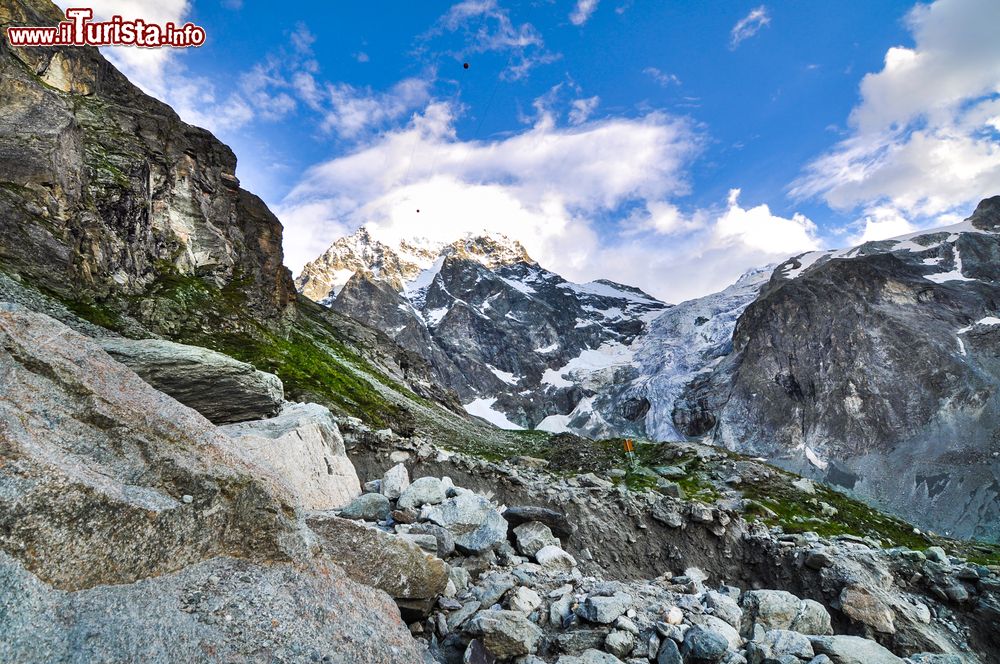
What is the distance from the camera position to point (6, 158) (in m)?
52.7

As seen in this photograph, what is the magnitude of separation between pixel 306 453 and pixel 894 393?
7939 inches

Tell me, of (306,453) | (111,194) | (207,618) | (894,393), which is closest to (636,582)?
(306,453)

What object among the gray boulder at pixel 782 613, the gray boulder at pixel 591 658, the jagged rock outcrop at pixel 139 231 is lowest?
the gray boulder at pixel 591 658

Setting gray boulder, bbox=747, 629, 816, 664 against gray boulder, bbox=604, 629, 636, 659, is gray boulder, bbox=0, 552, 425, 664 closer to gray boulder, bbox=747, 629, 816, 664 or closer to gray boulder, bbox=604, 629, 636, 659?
gray boulder, bbox=604, 629, 636, 659

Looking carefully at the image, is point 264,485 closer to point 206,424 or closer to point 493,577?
point 206,424

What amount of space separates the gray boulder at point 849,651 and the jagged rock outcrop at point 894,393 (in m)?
132

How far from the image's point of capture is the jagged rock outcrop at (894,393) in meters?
121

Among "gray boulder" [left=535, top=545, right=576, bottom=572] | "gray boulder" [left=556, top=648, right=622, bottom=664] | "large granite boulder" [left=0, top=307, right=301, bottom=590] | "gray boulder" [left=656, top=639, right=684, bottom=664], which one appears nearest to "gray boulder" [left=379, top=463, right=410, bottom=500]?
"gray boulder" [left=535, top=545, right=576, bottom=572]

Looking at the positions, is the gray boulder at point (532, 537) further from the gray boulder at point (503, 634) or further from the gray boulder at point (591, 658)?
the gray boulder at point (591, 658)

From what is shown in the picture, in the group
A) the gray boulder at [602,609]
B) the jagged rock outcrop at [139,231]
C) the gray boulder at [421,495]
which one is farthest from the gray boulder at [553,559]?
the jagged rock outcrop at [139,231]

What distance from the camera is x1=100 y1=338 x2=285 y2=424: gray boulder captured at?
14844 millimetres

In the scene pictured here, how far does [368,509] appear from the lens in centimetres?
1088

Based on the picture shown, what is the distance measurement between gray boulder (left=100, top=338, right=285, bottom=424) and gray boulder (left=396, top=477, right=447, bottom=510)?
6855mm

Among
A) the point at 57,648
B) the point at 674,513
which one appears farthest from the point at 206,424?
the point at 674,513
